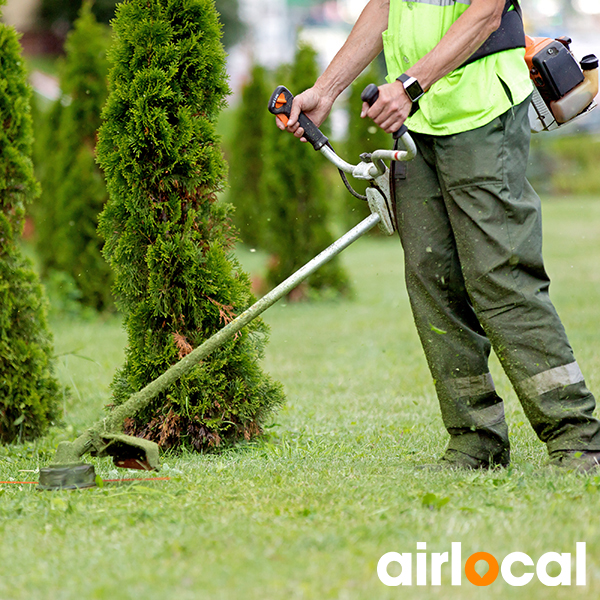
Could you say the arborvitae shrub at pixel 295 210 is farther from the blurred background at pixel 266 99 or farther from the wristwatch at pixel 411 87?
→ the wristwatch at pixel 411 87

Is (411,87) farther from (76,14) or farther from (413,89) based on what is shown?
(76,14)

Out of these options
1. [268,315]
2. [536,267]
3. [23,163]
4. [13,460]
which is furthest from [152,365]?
[268,315]

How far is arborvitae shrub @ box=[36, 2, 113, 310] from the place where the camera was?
7.89 meters

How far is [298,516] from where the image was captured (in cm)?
233

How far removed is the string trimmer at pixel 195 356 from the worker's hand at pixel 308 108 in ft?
0.08

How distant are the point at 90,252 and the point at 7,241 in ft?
13.5

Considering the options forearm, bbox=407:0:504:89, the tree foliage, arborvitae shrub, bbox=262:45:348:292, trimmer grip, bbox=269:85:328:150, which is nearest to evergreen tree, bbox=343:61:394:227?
arborvitae shrub, bbox=262:45:348:292

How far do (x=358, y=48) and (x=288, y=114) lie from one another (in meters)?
0.42

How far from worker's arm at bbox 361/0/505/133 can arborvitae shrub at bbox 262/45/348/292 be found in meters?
6.01

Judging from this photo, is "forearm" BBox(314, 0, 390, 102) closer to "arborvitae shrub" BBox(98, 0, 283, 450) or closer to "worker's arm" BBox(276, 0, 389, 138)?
"worker's arm" BBox(276, 0, 389, 138)

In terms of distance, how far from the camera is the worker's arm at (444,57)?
2533 mm

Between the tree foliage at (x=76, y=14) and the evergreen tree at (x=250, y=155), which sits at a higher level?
the tree foliage at (x=76, y=14)

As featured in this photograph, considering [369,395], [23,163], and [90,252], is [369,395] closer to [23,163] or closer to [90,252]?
[23,163]

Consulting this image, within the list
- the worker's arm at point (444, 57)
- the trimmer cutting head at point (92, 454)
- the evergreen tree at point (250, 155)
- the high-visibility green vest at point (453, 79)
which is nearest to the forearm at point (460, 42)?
the worker's arm at point (444, 57)
